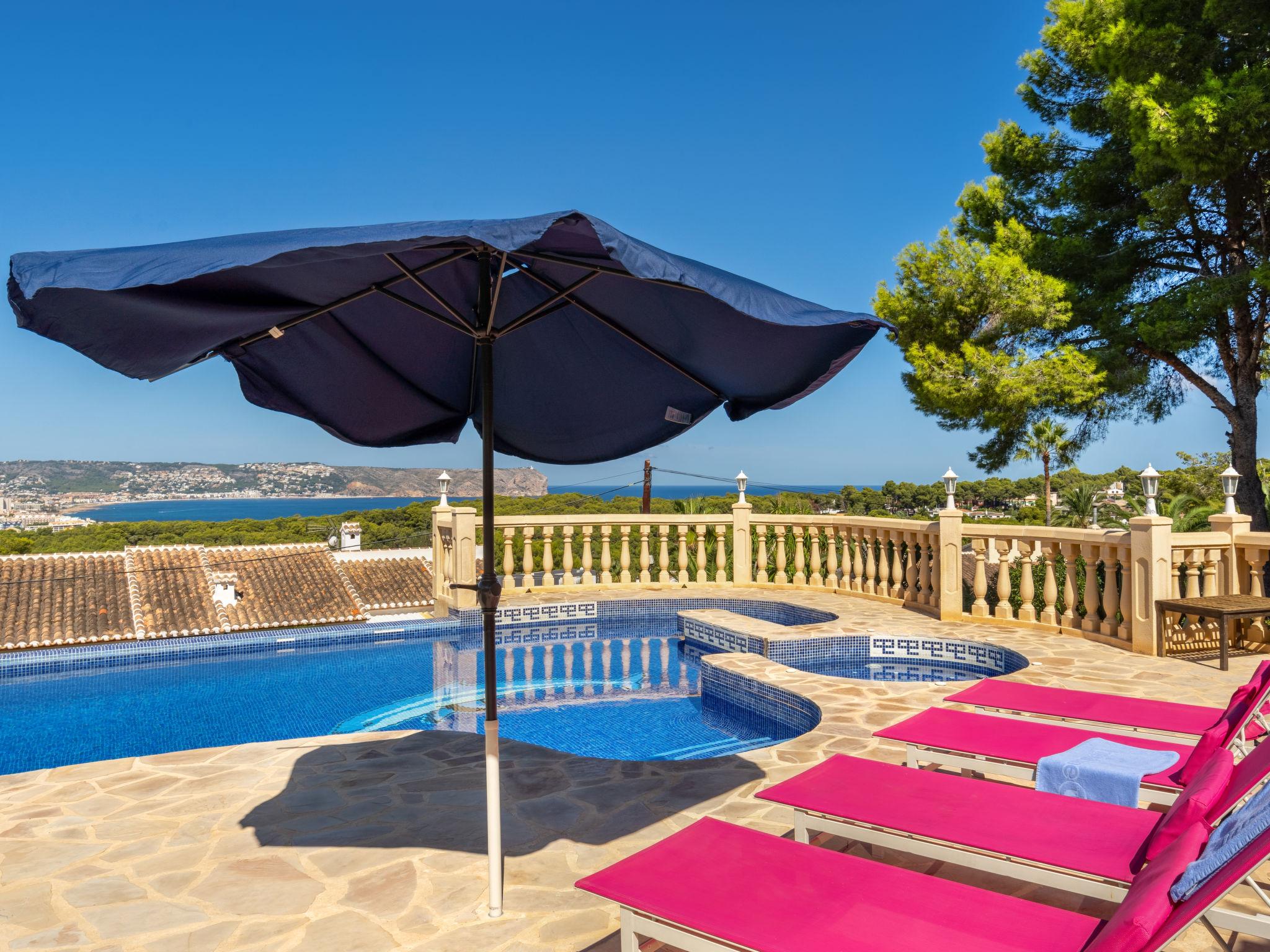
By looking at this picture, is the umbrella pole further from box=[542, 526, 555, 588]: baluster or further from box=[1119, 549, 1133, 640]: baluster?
box=[542, 526, 555, 588]: baluster

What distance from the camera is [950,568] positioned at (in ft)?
31.1

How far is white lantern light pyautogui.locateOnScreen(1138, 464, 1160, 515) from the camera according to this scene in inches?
293

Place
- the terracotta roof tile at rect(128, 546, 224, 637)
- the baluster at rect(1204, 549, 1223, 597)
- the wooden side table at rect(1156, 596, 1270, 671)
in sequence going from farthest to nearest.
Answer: the terracotta roof tile at rect(128, 546, 224, 637), the baluster at rect(1204, 549, 1223, 597), the wooden side table at rect(1156, 596, 1270, 671)

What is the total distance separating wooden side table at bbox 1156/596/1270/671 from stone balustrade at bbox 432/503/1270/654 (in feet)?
0.40

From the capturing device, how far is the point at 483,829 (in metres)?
3.61

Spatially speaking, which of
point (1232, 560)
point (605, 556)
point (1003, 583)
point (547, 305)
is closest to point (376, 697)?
point (605, 556)

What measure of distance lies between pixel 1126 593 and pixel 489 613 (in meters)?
7.26

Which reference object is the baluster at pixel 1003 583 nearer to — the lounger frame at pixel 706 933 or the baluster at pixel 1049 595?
the baluster at pixel 1049 595

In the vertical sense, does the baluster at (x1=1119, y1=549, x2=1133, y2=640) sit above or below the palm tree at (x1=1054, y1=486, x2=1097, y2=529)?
below

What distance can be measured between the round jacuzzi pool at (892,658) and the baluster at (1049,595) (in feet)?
4.24

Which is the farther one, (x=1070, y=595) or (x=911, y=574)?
(x=911, y=574)

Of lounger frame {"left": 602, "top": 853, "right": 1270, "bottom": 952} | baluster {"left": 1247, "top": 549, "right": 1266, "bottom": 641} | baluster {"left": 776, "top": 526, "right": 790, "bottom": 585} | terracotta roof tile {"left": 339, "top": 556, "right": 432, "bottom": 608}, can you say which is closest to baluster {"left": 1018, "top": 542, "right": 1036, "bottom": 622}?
baluster {"left": 1247, "top": 549, "right": 1266, "bottom": 641}

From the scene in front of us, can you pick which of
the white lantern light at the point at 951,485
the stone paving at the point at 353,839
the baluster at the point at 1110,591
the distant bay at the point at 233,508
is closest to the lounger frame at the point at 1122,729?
the stone paving at the point at 353,839

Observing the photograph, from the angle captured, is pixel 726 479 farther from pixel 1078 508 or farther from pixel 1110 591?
pixel 1078 508
